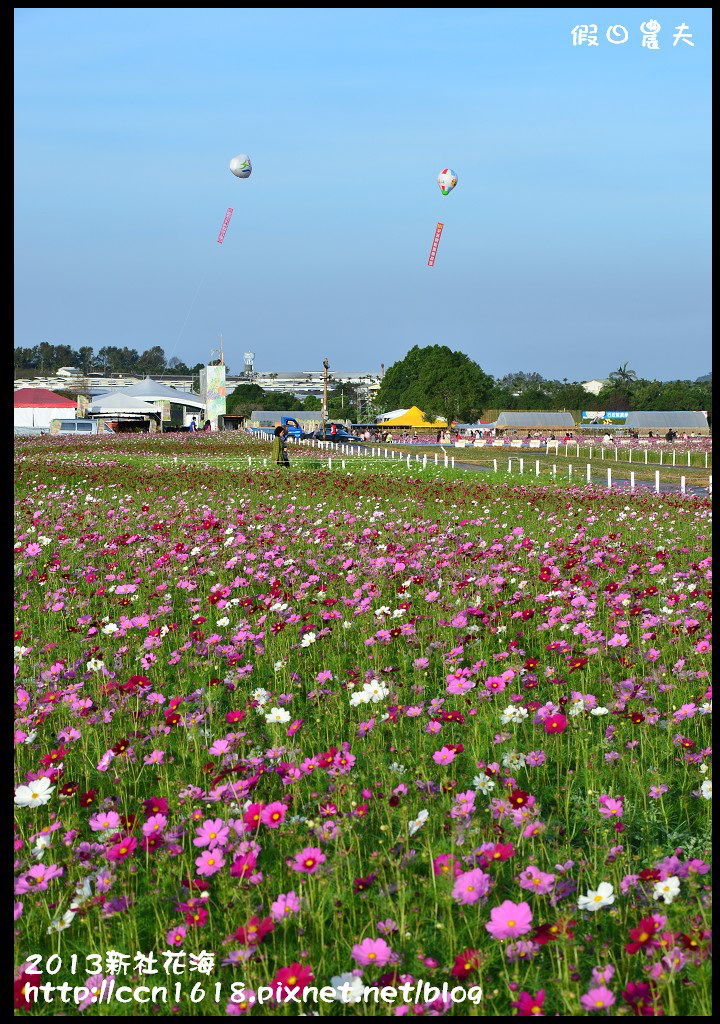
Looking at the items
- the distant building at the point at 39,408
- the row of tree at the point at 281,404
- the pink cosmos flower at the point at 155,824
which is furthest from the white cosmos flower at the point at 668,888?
the row of tree at the point at 281,404

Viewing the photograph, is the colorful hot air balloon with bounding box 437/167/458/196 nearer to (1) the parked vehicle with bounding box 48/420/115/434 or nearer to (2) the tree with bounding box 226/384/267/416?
(1) the parked vehicle with bounding box 48/420/115/434

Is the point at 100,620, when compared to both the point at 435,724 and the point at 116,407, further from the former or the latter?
the point at 116,407

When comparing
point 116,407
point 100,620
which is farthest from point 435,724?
point 116,407

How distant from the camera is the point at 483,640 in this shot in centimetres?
661

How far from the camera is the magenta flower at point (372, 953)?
2.54 metres

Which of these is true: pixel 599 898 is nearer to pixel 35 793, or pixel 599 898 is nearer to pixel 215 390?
pixel 35 793

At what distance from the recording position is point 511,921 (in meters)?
2.54

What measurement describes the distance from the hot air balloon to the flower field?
35970 mm

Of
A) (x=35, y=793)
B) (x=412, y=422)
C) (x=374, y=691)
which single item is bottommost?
(x=35, y=793)

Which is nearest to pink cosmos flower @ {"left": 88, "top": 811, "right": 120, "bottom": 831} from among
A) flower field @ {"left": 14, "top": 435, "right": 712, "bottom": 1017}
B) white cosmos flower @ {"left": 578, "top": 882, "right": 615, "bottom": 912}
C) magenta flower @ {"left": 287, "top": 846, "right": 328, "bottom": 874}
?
flower field @ {"left": 14, "top": 435, "right": 712, "bottom": 1017}

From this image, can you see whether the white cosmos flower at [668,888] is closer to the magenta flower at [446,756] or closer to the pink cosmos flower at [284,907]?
the magenta flower at [446,756]

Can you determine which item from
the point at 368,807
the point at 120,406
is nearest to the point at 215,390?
the point at 120,406

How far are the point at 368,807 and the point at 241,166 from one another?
4101 centimetres

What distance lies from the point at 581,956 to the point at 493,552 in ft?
23.3
